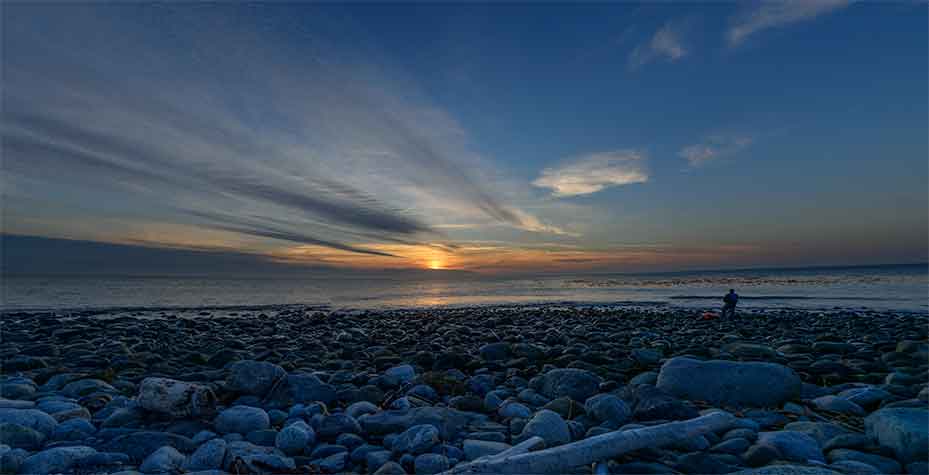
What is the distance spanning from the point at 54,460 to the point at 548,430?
4.19m

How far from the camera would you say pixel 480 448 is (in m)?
3.95

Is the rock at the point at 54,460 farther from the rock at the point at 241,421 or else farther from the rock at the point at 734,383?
the rock at the point at 734,383

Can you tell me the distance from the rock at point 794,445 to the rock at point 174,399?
5677 millimetres

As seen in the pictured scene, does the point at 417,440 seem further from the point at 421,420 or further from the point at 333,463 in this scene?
the point at 333,463

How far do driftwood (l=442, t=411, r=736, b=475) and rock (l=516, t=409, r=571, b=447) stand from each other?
20.9 inches

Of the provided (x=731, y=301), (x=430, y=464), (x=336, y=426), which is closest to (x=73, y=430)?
(x=336, y=426)

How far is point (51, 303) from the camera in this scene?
26312 millimetres

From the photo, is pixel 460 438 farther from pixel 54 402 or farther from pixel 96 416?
pixel 54 402

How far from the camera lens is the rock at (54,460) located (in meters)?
3.48

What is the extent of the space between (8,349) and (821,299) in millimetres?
35455

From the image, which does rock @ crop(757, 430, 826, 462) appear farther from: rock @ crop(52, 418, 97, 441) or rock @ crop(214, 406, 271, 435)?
rock @ crop(52, 418, 97, 441)

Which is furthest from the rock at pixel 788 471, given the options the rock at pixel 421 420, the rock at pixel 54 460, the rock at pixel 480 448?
the rock at pixel 54 460

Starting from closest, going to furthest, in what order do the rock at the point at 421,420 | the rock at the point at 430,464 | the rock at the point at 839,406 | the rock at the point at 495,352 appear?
the rock at the point at 430,464 → the rock at the point at 421,420 → the rock at the point at 839,406 → the rock at the point at 495,352

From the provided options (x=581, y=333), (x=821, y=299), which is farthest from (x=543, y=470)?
(x=821, y=299)
